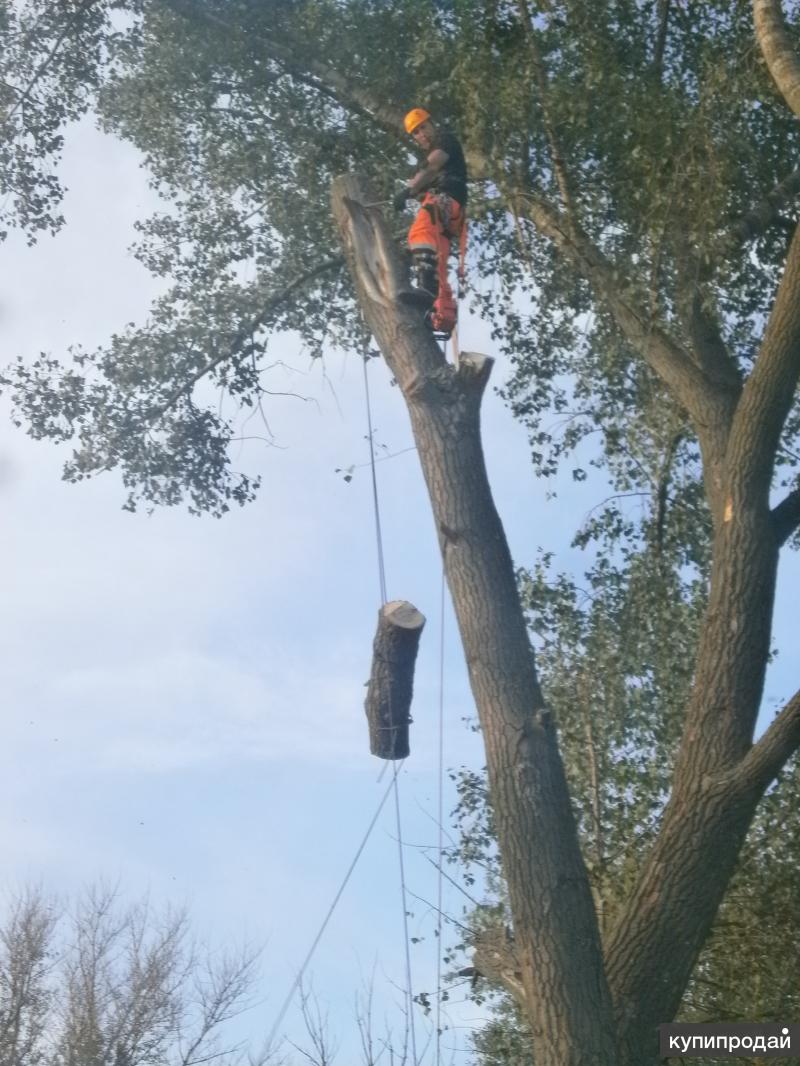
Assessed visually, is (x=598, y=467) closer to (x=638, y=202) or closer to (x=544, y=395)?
(x=544, y=395)

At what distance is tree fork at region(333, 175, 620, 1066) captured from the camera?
5.41m

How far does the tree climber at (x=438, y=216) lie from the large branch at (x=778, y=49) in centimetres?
173

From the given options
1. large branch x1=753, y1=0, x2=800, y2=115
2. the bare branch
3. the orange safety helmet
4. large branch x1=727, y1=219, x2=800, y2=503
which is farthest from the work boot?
the bare branch

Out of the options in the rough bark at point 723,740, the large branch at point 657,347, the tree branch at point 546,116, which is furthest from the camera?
the tree branch at point 546,116

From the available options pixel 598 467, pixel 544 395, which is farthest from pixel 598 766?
pixel 544 395

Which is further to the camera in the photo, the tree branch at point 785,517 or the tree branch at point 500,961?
the tree branch at point 785,517

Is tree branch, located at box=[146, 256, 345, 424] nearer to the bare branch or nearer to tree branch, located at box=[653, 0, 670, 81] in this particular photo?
tree branch, located at box=[653, 0, 670, 81]

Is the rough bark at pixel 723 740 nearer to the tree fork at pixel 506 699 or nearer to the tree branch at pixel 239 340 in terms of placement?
the tree fork at pixel 506 699

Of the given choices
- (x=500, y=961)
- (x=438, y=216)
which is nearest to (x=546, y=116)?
(x=438, y=216)

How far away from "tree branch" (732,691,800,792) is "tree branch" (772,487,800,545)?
1.09 m

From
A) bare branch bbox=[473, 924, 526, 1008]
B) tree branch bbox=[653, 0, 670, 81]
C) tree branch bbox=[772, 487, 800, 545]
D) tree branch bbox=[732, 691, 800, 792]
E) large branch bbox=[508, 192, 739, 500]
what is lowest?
bare branch bbox=[473, 924, 526, 1008]

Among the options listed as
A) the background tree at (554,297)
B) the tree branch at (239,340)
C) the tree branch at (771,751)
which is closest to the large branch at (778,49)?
the background tree at (554,297)

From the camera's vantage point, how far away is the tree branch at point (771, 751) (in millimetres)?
5816

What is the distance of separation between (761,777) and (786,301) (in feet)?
7.54
